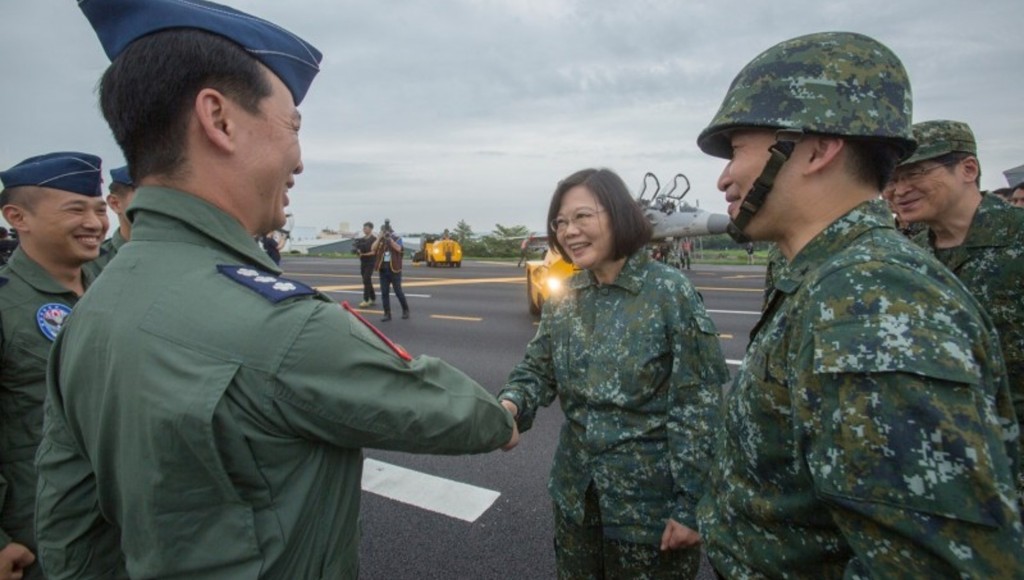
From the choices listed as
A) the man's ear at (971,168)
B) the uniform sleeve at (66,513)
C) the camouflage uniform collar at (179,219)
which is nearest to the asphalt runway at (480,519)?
the uniform sleeve at (66,513)

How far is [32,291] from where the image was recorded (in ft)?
7.45

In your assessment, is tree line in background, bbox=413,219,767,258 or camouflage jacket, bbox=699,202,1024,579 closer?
camouflage jacket, bbox=699,202,1024,579

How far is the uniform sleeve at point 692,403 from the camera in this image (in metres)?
1.88

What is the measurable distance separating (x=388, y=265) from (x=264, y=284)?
33.6 feet

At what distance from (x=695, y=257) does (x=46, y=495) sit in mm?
34098

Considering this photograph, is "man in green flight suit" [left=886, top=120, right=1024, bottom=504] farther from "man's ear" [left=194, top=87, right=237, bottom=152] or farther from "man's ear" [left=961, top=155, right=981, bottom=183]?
"man's ear" [left=194, top=87, right=237, bottom=152]

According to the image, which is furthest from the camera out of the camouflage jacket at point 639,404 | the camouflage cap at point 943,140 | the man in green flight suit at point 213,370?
the camouflage cap at point 943,140

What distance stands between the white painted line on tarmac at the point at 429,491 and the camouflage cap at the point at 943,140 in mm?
3160

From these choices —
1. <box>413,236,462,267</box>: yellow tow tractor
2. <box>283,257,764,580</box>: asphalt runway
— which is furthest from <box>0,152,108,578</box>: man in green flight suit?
<box>413,236,462,267</box>: yellow tow tractor

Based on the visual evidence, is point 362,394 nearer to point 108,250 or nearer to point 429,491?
point 429,491

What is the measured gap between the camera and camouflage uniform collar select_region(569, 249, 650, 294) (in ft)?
6.92

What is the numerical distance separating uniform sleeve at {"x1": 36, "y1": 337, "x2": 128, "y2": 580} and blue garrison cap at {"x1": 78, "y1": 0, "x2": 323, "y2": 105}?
0.66 metres

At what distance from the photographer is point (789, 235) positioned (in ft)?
4.14

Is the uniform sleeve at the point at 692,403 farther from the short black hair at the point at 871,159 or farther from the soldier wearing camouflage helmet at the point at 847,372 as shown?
the short black hair at the point at 871,159
